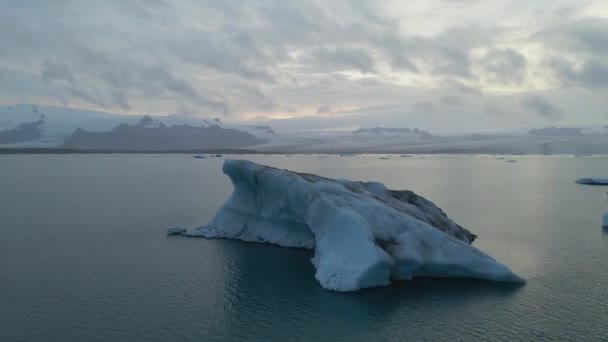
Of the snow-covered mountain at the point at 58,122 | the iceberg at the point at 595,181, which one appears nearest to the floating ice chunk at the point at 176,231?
the iceberg at the point at 595,181

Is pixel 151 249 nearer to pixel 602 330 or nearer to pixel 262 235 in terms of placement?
pixel 262 235

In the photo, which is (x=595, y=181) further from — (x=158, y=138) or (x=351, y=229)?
(x=158, y=138)

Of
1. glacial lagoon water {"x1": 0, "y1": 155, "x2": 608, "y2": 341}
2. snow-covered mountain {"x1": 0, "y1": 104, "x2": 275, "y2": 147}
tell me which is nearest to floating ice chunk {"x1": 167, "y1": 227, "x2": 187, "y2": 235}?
glacial lagoon water {"x1": 0, "y1": 155, "x2": 608, "y2": 341}

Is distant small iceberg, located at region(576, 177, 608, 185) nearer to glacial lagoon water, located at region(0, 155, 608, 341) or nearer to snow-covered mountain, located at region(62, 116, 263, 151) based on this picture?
glacial lagoon water, located at region(0, 155, 608, 341)

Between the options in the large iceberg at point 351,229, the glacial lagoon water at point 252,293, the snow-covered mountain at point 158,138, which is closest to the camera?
the glacial lagoon water at point 252,293

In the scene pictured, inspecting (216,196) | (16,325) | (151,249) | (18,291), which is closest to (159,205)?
(216,196)

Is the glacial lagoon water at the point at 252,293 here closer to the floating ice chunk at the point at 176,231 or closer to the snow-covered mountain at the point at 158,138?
the floating ice chunk at the point at 176,231

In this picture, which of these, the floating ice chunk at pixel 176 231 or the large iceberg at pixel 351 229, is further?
the floating ice chunk at pixel 176 231

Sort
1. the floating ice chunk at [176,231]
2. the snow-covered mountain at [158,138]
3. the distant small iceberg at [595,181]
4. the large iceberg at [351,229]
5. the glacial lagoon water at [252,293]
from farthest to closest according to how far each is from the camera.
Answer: the snow-covered mountain at [158,138] → the distant small iceberg at [595,181] → the floating ice chunk at [176,231] → the large iceberg at [351,229] → the glacial lagoon water at [252,293]

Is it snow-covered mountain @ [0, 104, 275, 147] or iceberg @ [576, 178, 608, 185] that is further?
snow-covered mountain @ [0, 104, 275, 147]
